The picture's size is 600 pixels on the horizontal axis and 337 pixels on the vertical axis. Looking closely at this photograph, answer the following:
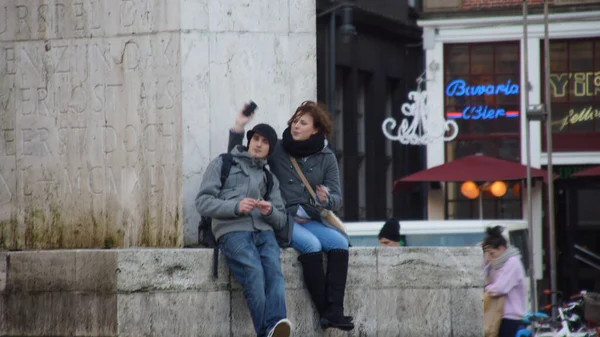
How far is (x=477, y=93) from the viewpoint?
103ft

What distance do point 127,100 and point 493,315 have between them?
211 inches

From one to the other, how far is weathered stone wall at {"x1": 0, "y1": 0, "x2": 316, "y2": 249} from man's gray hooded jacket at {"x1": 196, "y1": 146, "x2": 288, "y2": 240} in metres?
0.28

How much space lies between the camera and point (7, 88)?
31.8 feet

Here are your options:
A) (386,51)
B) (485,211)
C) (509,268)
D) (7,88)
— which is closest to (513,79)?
(485,211)

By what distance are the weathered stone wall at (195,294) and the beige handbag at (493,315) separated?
3932 millimetres

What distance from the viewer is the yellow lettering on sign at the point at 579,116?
30828 mm

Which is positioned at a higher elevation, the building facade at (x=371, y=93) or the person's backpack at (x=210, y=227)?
the building facade at (x=371, y=93)

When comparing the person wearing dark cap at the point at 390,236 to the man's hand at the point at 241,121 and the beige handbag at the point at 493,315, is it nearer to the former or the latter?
the beige handbag at the point at 493,315

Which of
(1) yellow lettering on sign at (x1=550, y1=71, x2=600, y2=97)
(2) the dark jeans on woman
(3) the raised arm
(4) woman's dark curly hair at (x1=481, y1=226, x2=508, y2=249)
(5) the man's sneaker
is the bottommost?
(2) the dark jeans on woman

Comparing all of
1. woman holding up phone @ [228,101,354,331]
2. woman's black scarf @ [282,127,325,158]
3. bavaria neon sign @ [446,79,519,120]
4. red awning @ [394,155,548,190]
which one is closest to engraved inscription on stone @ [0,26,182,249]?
woman holding up phone @ [228,101,354,331]

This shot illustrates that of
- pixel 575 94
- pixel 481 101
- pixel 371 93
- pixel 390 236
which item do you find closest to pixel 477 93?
pixel 481 101

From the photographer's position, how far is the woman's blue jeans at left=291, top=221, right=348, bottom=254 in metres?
9.28

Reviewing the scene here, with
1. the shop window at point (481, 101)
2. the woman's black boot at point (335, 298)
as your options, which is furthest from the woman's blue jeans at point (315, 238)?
the shop window at point (481, 101)

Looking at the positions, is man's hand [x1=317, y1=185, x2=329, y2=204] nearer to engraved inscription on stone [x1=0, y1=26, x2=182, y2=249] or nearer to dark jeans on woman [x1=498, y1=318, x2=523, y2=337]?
engraved inscription on stone [x1=0, y1=26, x2=182, y2=249]
